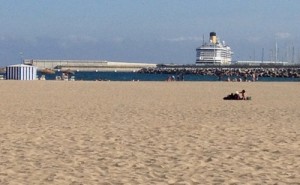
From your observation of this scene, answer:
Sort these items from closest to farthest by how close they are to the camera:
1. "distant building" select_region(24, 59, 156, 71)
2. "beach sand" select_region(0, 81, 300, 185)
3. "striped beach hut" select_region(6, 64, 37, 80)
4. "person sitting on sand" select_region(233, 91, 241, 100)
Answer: "beach sand" select_region(0, 81, 300, 185) → "person sitting on sand" select_region(233, 91, 241, 100) → "striped beach hut" select_region(6, 64, 37, 80) → "distant building" select_region(24, 59, 156, 71)

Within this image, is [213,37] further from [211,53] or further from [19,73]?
[19,73]

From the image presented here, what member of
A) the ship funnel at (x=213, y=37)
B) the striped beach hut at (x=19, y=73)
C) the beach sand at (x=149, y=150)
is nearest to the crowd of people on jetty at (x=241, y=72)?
the ship funnel at (x=213, y=37)

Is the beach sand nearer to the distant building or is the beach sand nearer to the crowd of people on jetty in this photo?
the crowd of people on jetty

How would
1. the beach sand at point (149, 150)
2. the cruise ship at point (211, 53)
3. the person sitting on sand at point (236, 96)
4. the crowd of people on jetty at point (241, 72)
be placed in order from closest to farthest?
1. the beach sand at point (149, 150)
2. the person sitting on sand at point (236, 96)
3. the crowd of people on jetty at point (241, 72)
4. the cruise ship at point (211, 53)

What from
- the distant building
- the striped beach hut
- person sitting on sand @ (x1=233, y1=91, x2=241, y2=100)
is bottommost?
person sitting on sand @ (x1=233, y1=91, x2=241, y2=100)

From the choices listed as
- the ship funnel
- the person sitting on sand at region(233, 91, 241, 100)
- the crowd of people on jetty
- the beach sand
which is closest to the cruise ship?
the ship funnel

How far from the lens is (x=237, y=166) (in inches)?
287

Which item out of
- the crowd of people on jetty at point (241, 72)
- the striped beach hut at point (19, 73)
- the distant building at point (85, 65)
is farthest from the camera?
the distant building at point (85, 65)

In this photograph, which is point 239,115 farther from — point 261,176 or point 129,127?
point 261,176

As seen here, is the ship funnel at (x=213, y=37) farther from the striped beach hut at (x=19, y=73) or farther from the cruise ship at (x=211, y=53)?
the striped beach hut at (x=19, y=73)

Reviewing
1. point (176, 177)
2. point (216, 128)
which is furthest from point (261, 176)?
point (216, 128)

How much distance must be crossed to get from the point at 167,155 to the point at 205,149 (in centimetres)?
78

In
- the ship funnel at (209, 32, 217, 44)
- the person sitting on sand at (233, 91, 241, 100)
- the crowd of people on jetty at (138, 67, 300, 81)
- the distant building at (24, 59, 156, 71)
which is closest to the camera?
the person sitting on sand at (233, 91, 241, 100)

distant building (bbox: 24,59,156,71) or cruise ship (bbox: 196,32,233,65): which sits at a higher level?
cruise ship (bbox: 196,32,233,65)
